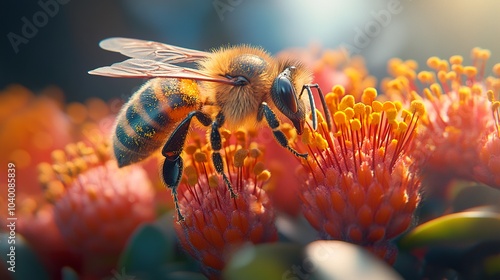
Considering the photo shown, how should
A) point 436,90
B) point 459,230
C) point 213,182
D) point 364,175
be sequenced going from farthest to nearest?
1. point 436,90
2. point 213,182
3. point 364,175
4. point 459,230

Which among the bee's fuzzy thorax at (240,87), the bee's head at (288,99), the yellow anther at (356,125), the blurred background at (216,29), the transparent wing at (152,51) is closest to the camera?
the yellow anther at (356,125)

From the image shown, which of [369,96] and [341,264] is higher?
[369,96]

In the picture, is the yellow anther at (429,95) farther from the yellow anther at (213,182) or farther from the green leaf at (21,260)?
the green leaf at (21,260)

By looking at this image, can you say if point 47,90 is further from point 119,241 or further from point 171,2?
point 119,241

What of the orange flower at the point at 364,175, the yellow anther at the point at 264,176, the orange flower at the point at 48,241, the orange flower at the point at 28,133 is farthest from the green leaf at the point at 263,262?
the orange flower at the point at 28,133

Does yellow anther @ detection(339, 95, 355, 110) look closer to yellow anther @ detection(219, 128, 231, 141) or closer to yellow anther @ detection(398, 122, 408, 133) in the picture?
yellow anther @ detection(398, 122, 408, 133)

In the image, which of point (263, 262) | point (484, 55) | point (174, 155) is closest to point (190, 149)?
point (174, 155)

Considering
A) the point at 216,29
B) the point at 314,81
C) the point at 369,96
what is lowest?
the point at 369,96

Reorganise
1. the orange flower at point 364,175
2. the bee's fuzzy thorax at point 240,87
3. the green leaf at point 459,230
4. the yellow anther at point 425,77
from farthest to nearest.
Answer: the yellow anther at point 425,77 < the bee's fuzzy thorax at point 240,87 < the orange flower at point 364,175 < the green leaf at point 459,230

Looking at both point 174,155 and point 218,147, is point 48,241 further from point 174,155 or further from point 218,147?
point 218,147
